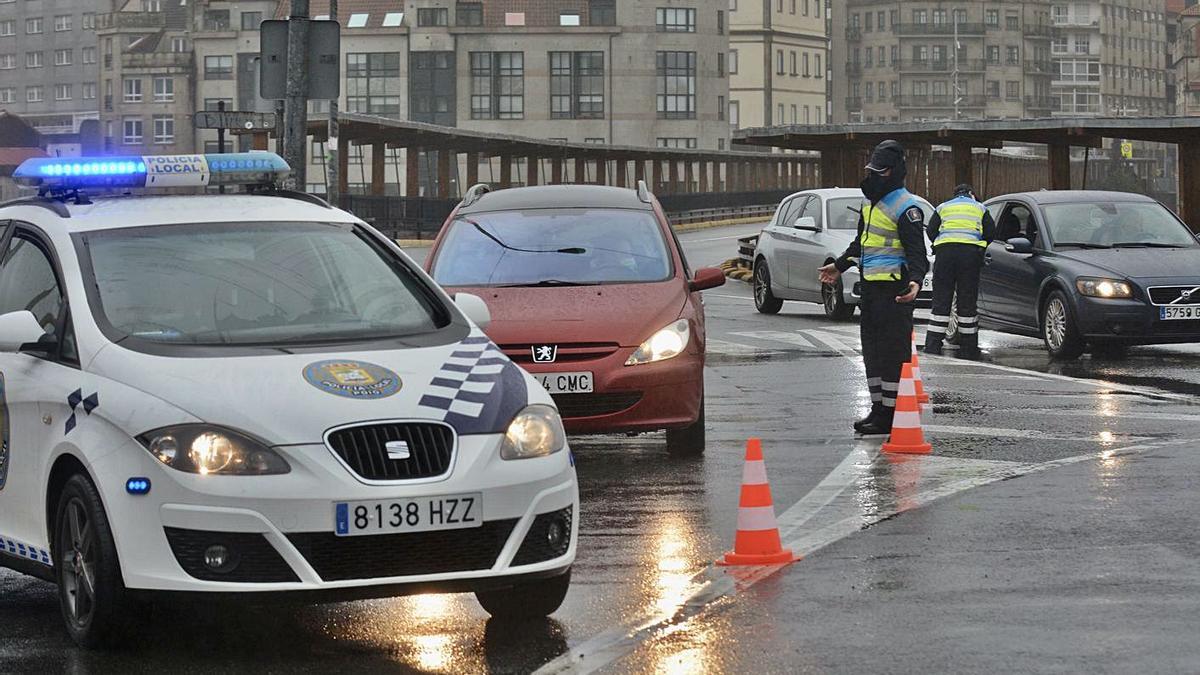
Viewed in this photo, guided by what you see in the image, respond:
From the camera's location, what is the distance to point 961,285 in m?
20.5

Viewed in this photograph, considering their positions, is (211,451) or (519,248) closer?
(211,451)

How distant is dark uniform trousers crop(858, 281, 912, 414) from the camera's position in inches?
517

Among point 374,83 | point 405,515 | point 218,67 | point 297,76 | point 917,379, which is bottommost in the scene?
point 917,379

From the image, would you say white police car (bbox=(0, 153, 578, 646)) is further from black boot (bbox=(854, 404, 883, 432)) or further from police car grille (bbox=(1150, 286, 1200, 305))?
police car grille (bbox=(1150, 286, 1200, 305))

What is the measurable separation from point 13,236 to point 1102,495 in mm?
5079

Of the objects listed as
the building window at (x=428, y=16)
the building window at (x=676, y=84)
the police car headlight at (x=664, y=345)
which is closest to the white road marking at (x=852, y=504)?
the police car headlight at (x=664, y=345)

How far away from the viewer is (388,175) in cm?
15575

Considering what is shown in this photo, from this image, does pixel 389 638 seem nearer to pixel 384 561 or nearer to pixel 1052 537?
pixel 384 561

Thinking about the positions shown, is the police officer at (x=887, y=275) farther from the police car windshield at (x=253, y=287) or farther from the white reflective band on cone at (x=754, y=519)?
the police car windshield at (x=253, y=287)

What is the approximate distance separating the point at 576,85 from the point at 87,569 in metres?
134

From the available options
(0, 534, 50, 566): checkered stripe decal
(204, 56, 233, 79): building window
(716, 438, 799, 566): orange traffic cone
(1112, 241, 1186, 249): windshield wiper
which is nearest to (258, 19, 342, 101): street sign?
(1112, 241, 1186, 249): windshield wiper

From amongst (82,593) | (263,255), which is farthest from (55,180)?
(82,593)

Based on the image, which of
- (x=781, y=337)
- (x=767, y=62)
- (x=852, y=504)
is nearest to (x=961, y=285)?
(x=781, y=337)

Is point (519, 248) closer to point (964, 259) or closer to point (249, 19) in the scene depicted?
point (964, 259)
